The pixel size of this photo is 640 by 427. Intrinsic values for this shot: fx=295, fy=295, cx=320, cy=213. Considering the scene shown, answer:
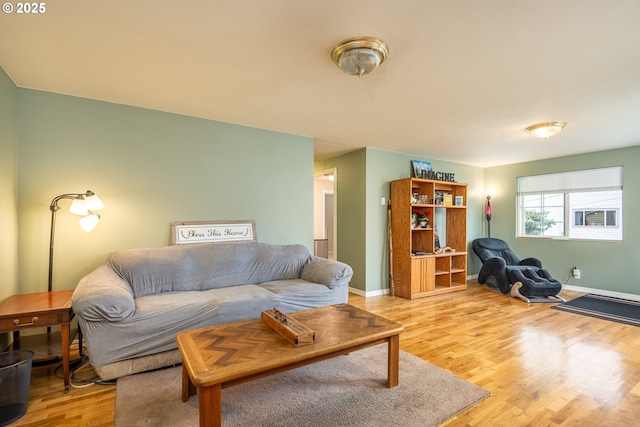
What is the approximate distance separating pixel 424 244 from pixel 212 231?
3503 mm

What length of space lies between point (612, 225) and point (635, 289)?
99cm

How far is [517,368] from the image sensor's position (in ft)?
7.89

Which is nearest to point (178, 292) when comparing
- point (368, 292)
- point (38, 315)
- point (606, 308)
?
point (38, 315)

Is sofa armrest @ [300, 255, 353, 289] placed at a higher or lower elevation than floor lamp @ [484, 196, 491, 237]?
lower

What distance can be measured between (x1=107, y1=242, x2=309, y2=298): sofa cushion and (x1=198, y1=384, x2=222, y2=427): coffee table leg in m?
1.67

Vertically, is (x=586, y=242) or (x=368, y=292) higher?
(x=586, y=242)

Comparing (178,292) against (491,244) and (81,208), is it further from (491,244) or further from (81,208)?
(491,244)

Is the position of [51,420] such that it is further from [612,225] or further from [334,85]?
[612,225]

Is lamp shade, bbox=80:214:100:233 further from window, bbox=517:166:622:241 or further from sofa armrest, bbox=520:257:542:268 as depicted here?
window, bbox=517:166:622:241

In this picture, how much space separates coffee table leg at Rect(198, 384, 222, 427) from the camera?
1.44 metres

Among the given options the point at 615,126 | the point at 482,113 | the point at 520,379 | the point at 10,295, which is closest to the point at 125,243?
the point at 10,295

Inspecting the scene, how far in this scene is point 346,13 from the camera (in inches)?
64.2

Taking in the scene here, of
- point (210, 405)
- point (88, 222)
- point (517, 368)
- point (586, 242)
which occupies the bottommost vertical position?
point (517, 368)

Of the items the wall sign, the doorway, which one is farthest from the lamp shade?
the doorway
